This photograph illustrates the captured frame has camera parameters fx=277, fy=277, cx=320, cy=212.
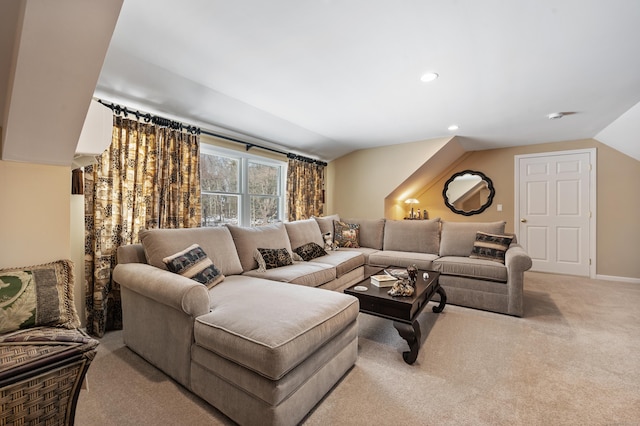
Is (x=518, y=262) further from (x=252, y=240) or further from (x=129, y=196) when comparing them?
(x=129, y=196)

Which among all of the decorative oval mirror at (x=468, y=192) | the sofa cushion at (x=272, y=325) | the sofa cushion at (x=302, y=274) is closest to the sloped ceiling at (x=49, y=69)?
the sofa cushion at (x=272, y=325)

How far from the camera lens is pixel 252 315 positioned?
157 cm

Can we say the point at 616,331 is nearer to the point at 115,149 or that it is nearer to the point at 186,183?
the point at 186,183

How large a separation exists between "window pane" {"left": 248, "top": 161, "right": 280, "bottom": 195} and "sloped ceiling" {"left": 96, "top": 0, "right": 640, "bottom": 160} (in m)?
0.76

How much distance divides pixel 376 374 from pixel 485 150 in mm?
4844

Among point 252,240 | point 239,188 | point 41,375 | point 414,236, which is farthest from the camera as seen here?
point 414,236

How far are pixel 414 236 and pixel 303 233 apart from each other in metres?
1.67

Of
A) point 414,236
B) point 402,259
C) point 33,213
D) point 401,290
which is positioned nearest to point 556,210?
point 414,236

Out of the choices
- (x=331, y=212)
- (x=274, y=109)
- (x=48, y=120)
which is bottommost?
(x=331, y=212)

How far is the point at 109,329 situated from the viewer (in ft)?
8.41

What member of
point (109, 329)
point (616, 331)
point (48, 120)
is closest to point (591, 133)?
point (616, 331)

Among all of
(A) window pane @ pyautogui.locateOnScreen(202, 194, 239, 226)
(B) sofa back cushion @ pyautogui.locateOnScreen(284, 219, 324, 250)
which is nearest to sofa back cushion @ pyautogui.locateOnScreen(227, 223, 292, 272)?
(B) sofa back cushion @ pyautogui.locateOnScreen(284, 219, 324, 250)

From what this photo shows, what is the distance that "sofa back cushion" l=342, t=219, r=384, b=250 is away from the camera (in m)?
4.41

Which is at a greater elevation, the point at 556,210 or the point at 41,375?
the point at 556,210
